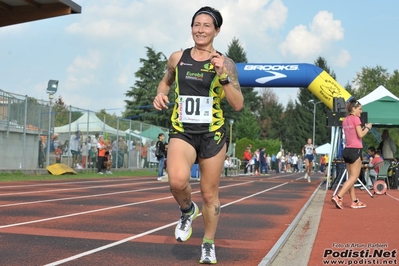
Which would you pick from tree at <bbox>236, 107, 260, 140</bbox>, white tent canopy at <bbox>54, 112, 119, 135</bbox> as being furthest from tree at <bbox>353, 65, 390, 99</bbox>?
white tent canopy at <bbox>54, 112, 119, 135</bbox>

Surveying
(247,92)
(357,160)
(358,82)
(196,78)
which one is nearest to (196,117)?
(196,78)

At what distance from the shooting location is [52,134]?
28.9m

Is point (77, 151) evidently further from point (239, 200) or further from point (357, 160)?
point (357, 160)

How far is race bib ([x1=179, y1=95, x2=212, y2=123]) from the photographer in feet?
19.8

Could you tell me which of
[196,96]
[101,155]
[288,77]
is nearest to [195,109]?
[196,96]

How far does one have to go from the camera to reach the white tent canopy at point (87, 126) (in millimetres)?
30334

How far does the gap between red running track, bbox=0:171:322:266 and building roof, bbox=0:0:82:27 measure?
6.47m

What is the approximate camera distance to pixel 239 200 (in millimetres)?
15195

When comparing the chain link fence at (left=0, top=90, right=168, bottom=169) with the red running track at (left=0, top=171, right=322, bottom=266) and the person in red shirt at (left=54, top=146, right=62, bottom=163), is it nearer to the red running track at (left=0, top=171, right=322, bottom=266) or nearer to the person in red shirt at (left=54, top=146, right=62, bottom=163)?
the person in red shirt at (left=54, top=146, right=62, bottom=163)

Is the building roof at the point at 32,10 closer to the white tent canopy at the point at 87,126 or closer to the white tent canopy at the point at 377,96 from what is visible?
the white tent canopy at the point at 377,96

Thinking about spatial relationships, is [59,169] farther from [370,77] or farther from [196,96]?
[370,77]

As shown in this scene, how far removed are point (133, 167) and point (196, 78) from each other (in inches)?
1304

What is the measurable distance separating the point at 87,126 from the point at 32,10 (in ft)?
45.1

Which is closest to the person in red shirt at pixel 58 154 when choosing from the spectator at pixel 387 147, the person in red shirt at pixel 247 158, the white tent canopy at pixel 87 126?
the white tent canopy at pixel 87 126
